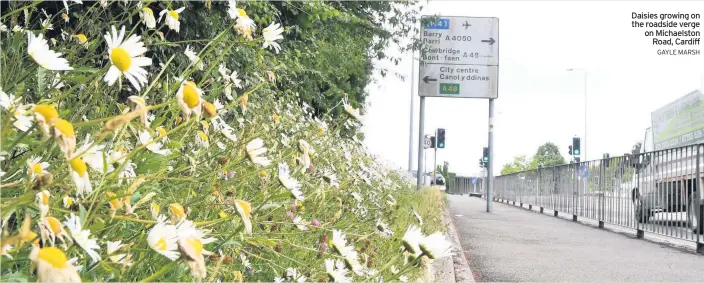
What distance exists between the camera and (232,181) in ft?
7.45

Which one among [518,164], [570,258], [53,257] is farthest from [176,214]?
[518,164]

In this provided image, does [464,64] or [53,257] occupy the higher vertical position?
[464,64]

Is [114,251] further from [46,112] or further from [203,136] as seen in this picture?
[203,136]

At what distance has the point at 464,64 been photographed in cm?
1534

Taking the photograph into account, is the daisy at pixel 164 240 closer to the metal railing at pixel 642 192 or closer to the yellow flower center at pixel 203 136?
the yellow flower center at pixel 203 136

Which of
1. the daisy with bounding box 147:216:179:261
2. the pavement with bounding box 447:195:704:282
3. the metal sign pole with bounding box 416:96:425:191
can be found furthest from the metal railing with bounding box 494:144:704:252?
the daisy with bounding box 147:216:179:261

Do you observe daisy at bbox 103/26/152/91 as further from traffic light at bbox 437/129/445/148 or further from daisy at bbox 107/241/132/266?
Result: traffic light at bbox 437/129/445/148

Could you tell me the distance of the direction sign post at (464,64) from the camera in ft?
50.0

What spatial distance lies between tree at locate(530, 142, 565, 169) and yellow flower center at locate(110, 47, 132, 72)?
283 ft

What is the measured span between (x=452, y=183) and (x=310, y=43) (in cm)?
4211

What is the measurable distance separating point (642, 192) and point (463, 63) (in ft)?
21.2

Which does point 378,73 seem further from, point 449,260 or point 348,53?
point 449,260

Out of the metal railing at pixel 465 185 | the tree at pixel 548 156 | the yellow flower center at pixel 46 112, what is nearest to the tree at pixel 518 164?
Answer: the tree at pixel 548 156

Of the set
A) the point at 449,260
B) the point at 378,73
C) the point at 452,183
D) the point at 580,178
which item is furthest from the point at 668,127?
the point at 452,183
